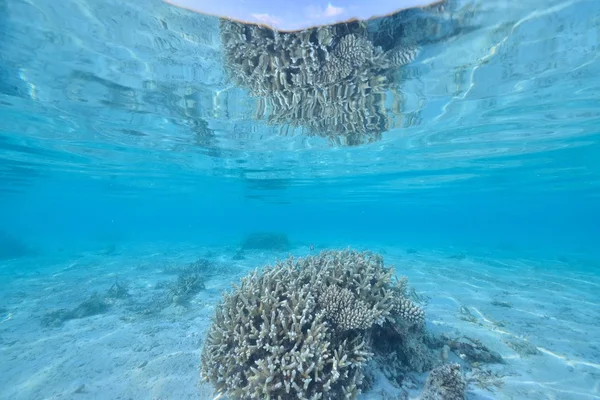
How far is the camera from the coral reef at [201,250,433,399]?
12.8 feet

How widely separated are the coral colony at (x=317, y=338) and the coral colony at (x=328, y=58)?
5.25 meters

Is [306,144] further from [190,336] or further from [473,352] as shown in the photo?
[473,352]

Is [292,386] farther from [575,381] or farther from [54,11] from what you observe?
[54,11]

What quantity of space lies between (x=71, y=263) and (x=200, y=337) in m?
21.8

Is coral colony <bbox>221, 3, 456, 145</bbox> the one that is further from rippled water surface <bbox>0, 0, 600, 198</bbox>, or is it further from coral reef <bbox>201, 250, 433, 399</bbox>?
coral reef <bbox>201, 250, 433, 399</bbox>

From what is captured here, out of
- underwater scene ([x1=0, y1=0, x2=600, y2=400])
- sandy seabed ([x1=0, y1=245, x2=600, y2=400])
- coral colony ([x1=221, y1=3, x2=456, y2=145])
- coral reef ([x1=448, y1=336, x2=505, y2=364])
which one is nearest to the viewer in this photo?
underwater scene ([x1=0, y1=0, x2=600, y2=400])

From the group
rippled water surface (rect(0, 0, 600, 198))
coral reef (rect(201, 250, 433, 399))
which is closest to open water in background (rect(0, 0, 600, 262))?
rippled water surface (rect(0, 0, 600, 198))

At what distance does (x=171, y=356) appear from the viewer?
22.1 feet

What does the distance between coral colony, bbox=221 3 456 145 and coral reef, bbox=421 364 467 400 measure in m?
6.94

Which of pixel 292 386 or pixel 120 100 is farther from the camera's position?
pixel 120 100

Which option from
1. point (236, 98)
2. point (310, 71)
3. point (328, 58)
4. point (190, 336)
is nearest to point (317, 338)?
point (190, 336)

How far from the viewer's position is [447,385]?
13.2 ft

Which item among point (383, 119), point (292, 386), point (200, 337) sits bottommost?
point (200, 337)

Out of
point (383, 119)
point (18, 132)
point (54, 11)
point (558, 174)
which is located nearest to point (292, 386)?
point (54, 11)
